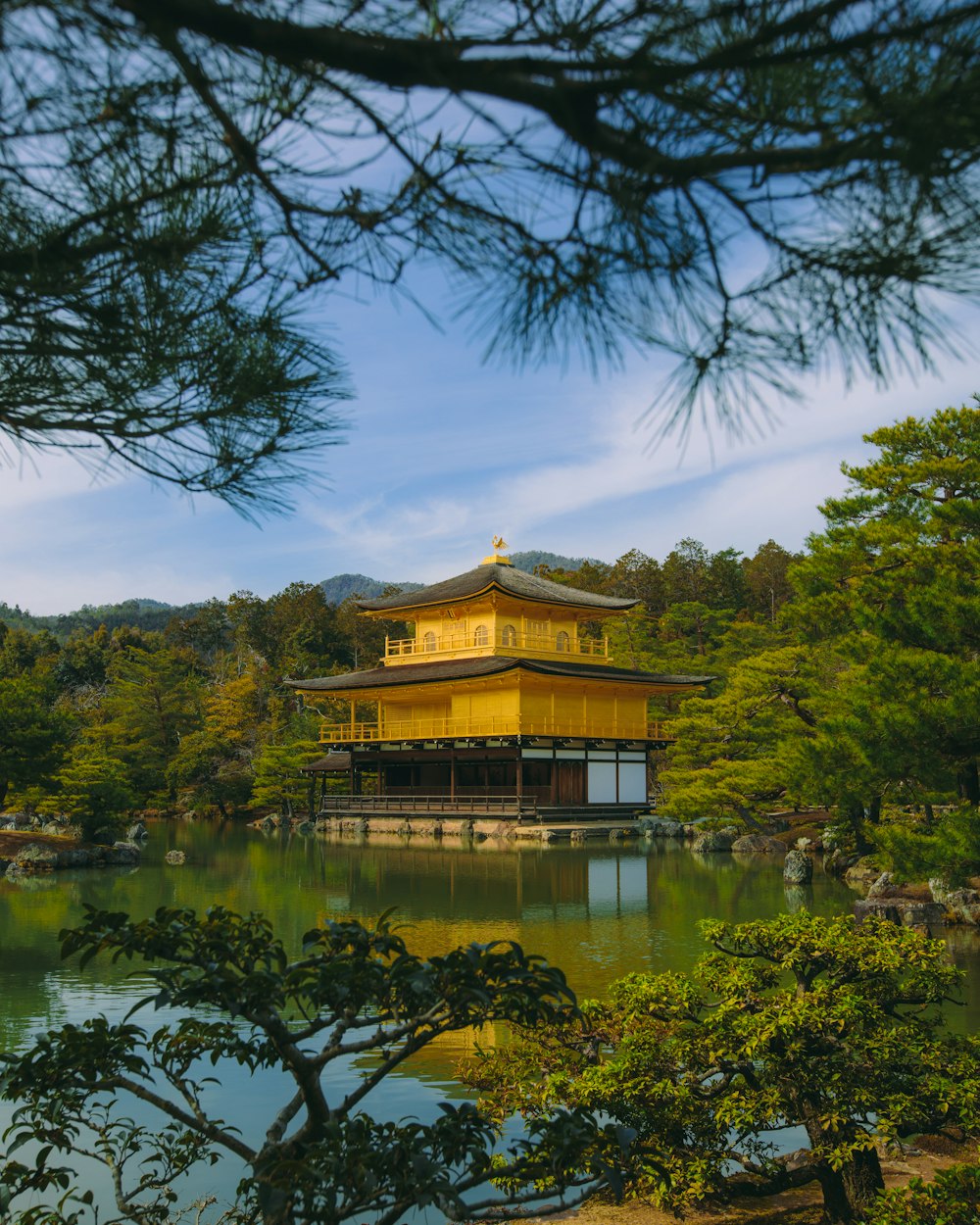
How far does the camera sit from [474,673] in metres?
23.0

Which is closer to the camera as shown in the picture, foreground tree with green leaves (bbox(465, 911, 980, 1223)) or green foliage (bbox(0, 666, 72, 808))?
foreground tree with green leaves (bbox(465, 911, 980, 1223))

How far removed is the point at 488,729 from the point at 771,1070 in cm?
1962

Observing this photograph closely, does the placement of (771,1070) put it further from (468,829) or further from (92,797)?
(468,829)

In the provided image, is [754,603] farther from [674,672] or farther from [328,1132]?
[328,1132]

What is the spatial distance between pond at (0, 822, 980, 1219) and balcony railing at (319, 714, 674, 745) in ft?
10.3

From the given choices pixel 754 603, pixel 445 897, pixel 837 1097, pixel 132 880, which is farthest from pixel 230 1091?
pixel 754 603

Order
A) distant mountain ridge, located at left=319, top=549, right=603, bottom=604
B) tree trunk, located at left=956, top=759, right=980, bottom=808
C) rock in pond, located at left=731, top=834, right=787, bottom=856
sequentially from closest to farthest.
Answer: tree trunk, located at left=956, top=759, right=980, bottom=808, rock in pond, located at left=731, top=834, right=787, bottom=856, distant mountain ridge, located at left=319, top=549, right=603, bottom=604

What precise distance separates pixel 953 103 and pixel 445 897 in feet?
37.3

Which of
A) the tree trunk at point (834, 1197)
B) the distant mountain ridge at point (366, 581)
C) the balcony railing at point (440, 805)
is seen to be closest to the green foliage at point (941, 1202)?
the tree trunk at point (834, 1197)

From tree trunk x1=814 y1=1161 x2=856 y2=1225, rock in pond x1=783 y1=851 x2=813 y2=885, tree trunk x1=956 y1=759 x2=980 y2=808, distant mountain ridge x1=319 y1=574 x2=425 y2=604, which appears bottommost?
rock in pond x1=783 y1=851 x2=813 y2=885

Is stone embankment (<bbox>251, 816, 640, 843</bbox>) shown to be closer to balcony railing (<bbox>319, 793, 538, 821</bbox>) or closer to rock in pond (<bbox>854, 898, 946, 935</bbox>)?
balcony railing (<bbox>319, 793, 538, 821</bbox>)

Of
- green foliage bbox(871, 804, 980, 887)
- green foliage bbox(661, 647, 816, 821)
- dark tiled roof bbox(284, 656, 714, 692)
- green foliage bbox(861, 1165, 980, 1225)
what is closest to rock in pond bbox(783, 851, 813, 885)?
green foliage bbox(661, 647, 816, 821)

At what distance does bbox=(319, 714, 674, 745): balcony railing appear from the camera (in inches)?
883

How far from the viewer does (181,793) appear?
3141cm
